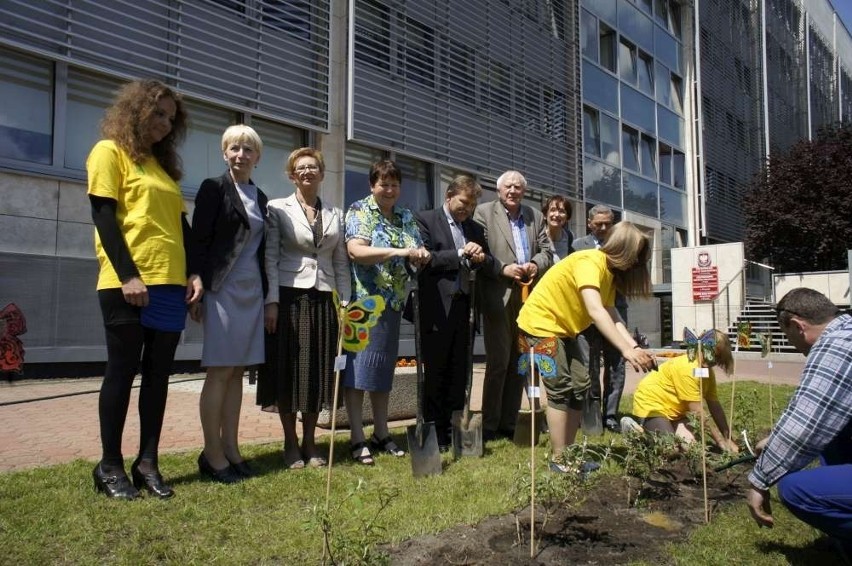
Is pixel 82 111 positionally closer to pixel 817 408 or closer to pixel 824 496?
pixel 817 408

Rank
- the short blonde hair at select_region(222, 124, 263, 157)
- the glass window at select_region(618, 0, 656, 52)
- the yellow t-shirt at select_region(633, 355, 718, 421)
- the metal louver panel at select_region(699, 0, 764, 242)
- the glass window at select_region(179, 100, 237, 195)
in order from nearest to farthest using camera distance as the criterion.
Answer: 1. the short blonde hair at select_region(222, 124, 263, 157)
2. the yellow t-shirt at select_region(633, 355, 718, 421)
3. the glass window at select_region(179, 100, 237, 195)
4. the glass window at select_region(618, 0, 656, 52)
5. the metal louver panel at select_region(699, 0, 764, 242)

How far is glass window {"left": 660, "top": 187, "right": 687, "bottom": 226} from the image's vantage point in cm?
2211

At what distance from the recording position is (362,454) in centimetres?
409

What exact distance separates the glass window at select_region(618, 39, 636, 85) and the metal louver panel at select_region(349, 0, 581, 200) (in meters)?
3.42

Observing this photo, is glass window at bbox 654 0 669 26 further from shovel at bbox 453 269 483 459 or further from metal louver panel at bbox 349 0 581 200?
shovel at bbox 453 269 483 459

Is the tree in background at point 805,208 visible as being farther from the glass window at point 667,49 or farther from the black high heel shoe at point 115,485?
the black high heel shoe at point 115,485

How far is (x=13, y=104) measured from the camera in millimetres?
7961

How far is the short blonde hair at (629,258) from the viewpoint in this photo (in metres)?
3.51

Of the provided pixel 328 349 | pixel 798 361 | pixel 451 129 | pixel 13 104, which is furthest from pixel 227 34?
pixel 798 361

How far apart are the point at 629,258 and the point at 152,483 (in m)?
2.81

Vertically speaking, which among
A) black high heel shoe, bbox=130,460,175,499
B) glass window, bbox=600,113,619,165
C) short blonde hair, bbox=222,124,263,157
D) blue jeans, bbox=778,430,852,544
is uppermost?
glass window, bbox=600,113,619,165

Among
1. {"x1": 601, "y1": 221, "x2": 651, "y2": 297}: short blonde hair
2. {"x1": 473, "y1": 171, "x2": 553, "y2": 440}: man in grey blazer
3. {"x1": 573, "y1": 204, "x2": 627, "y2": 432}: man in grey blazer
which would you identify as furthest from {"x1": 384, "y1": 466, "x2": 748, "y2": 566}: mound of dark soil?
{"x1": 573, "y1": 204, "x2": 627, "y2": 432}: man in grey blazer

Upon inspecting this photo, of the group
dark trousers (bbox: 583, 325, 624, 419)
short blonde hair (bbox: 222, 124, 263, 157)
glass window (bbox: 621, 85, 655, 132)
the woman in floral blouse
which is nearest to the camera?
short blonde hair (bbox: 222, 124, 263, 157)

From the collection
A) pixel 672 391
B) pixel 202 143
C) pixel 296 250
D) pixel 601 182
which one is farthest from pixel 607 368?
pixel 601 182
